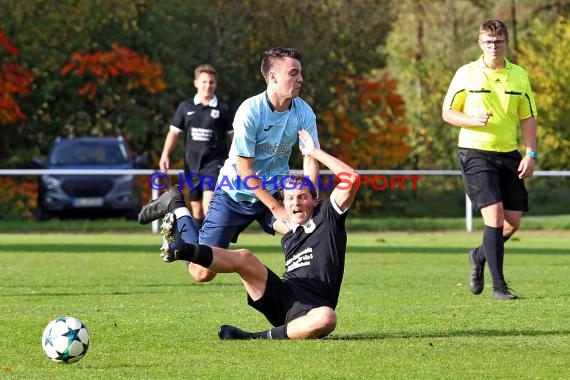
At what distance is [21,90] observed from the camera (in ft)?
95.3

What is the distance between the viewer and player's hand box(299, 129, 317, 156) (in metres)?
8.11

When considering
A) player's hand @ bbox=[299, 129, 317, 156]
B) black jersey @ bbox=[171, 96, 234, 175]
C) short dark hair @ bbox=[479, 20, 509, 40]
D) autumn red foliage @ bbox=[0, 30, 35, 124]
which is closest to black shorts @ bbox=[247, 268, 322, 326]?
player's hand @ bbox=[299, 129, 317, 156]

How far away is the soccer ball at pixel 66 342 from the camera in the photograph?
7086mm

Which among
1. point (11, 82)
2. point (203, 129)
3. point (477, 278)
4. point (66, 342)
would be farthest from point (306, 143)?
point (11, 82)

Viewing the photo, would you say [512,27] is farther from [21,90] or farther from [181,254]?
[181,254]

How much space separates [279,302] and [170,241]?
2.68 ft

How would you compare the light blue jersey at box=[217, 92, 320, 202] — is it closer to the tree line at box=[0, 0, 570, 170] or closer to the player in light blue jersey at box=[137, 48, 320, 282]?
the player in light blue jersey at box=[137, 48, 320, 282]

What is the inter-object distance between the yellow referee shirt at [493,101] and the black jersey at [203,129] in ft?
16.0

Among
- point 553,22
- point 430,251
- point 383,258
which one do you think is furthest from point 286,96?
point 553,22

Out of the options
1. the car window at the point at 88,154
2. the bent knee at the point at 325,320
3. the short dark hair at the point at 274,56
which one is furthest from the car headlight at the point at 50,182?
the bent knee at the point at 325,320

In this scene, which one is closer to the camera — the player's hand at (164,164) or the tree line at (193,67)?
the player's hand at (164,164)

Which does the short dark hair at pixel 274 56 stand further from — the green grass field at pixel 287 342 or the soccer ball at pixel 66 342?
the soccer ball at pixel 66 342

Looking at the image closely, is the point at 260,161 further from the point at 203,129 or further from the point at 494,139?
the point at 203,129

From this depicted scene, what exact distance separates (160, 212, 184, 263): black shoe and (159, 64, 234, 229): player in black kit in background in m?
6.90
